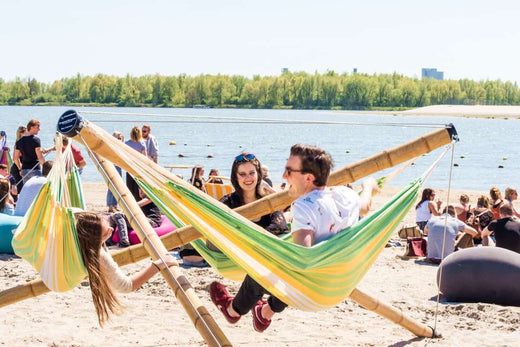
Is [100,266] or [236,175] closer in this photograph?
[100,266]

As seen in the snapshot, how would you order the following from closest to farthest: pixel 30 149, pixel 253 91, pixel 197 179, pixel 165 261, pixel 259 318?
pixel 165 261 → pixel 259 318 → pixel 197 179 → pixel 30 149 → pixel 253 91

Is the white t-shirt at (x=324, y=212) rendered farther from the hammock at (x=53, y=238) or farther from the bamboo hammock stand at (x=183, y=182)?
the hammock at (x=53, y=238)

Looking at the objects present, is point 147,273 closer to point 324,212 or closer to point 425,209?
point 324,212

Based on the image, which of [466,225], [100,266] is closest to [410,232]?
[466,225]

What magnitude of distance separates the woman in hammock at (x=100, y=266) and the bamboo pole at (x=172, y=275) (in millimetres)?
91

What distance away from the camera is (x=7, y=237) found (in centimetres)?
778

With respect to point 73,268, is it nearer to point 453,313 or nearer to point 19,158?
point 453,313

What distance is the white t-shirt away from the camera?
3.38 metres

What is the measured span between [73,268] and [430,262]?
5.16 metres

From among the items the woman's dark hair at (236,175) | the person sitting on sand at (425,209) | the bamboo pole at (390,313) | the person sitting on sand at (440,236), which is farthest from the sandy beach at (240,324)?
the person sitting on sand at (425,209)

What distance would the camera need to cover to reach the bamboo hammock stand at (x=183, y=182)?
13.0 feet

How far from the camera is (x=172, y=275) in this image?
3.91m

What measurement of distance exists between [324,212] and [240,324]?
2.32 m

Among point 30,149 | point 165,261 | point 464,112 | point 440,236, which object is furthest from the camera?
point 464,112
